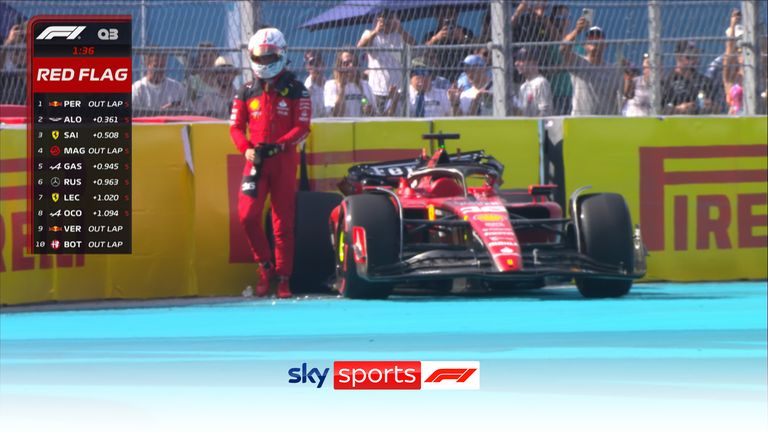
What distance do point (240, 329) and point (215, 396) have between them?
329 cm

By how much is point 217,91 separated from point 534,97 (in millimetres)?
2673

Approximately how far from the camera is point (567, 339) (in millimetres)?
8281

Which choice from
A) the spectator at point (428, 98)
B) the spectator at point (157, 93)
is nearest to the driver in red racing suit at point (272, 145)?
the spectator at point (157, 93)

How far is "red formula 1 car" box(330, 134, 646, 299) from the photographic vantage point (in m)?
10.3

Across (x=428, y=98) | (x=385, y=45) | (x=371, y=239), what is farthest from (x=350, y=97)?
(x=371, y=239)

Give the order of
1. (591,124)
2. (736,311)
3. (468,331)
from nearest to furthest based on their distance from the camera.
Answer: (468,331) < (736,311) < (591,124)

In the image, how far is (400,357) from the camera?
7.26 meters

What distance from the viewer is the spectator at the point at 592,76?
1235 centimetres

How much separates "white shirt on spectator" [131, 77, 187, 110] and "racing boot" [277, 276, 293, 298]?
1758 mm

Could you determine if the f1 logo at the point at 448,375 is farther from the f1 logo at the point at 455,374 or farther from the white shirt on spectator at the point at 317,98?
the white shirt on spectator at the point at 317,98

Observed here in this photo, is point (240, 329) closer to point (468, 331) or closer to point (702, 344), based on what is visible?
point (468, 331)

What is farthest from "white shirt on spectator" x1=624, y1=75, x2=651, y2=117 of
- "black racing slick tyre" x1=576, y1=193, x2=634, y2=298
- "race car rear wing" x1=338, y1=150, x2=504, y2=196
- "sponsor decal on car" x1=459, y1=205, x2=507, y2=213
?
"sponsor decal on car" x1=459, y1=205, x2=507, y2=213

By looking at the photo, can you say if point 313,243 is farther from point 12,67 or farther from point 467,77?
point 12,67

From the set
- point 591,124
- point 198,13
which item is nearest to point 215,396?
point 198,13
